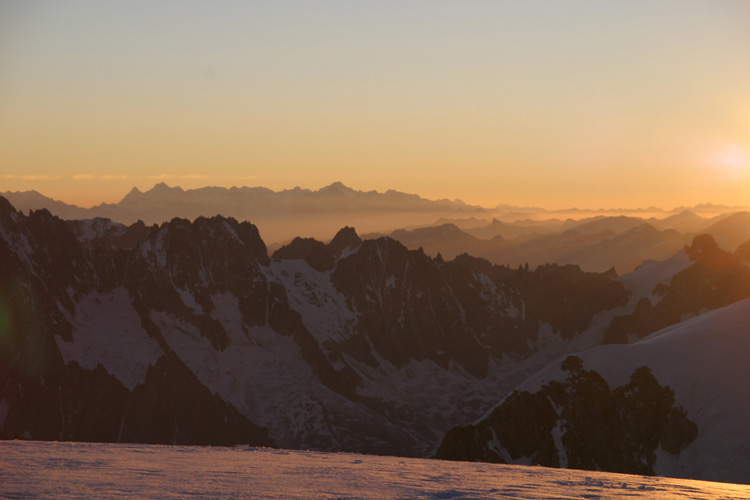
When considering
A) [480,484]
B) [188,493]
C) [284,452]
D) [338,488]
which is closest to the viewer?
[188,493]

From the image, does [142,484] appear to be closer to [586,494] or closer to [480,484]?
[480,484]

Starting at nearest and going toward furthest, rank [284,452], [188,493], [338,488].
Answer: [188,493]
[338,488]
[284,452]

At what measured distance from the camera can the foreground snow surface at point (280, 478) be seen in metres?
60.1

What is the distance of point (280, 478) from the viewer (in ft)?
221

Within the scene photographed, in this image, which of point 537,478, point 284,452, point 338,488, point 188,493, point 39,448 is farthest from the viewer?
point 284,452

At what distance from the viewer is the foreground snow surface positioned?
60.1m

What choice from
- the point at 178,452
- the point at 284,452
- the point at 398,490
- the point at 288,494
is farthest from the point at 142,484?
the point at 284,452

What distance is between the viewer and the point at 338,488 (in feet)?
208

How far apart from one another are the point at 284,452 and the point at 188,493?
31.7m

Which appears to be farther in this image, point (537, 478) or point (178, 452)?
point (178, 452)

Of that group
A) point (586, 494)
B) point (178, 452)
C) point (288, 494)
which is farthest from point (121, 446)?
point (586, 494)

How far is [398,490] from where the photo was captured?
63.5 metres

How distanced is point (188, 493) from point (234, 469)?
12656 millimetres

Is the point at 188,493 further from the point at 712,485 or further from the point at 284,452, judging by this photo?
the point at 712,485
